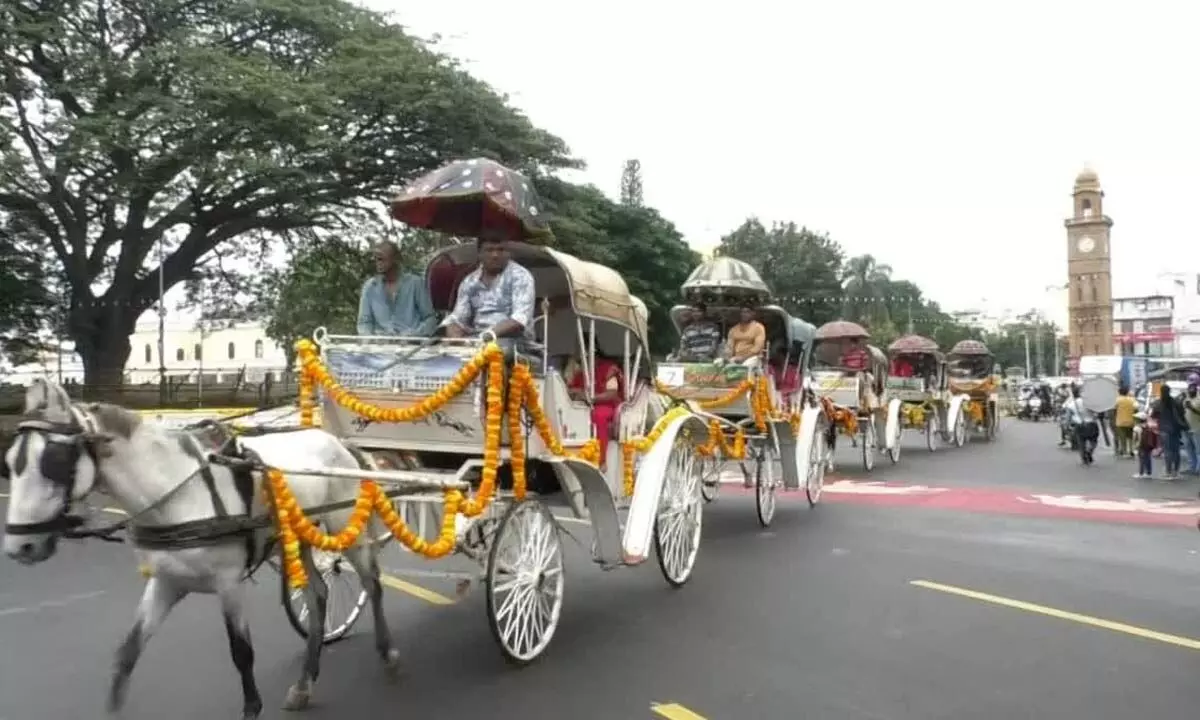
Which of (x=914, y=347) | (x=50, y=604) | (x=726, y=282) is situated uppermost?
(x=726, y=282)

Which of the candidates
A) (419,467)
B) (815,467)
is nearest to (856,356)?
(815,467)

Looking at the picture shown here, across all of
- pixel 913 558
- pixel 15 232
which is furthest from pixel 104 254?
pixel 913 558

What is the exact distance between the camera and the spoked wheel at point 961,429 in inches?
958

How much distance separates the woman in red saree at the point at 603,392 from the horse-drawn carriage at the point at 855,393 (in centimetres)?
815

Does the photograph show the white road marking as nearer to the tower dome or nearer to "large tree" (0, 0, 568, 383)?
"large tree" (0, 0, 568, 383)

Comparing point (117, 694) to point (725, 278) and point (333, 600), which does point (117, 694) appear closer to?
point (333, 600)

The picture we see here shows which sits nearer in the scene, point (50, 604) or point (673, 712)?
point (673, 712)

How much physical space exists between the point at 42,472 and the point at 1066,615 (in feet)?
20.0

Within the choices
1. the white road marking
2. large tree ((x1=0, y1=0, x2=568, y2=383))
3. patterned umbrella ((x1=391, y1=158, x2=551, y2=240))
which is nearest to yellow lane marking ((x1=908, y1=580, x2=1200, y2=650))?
patterned umbrella ((x1=391, y1=158, x2=551, y2=240))

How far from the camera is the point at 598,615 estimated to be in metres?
7.08

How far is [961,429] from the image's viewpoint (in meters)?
25.1

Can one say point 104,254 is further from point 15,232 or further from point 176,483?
point 176,483

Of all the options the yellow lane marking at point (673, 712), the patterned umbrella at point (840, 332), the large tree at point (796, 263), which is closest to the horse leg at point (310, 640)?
the yellow lane marking at point (673, 712)

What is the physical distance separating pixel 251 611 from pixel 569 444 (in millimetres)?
2587
